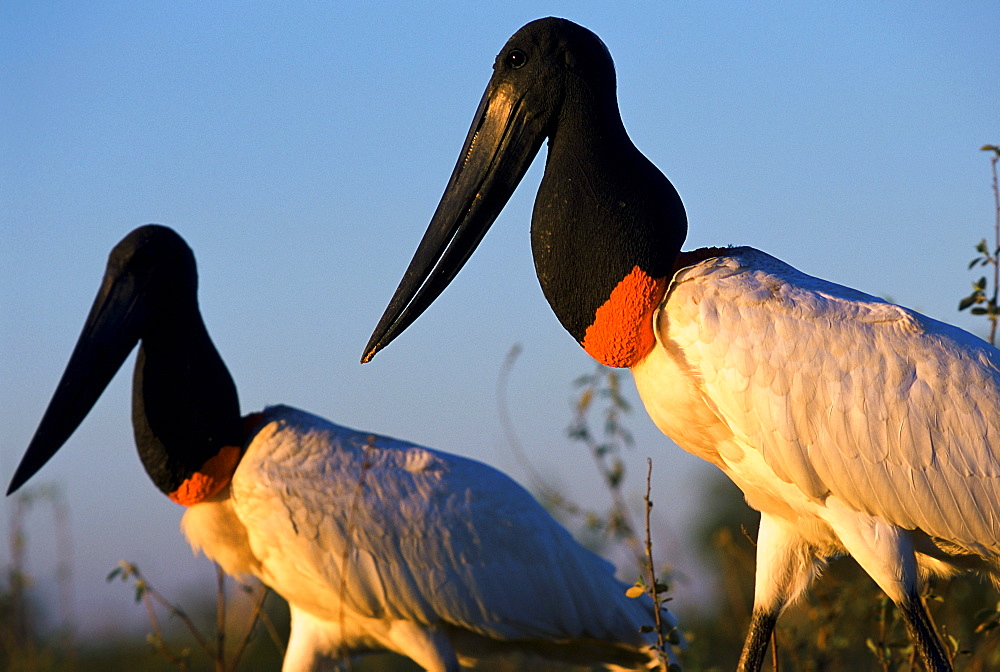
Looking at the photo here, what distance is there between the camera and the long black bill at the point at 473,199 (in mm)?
3736

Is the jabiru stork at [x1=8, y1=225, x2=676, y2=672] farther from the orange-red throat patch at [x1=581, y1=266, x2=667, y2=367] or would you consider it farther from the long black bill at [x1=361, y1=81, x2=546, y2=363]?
the orange-red throat patch at [x1=581, y1=266, x2=667, y2=367]

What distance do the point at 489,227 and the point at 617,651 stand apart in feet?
7.69

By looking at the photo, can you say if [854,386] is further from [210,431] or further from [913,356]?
[210,431]

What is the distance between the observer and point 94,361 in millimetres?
5406

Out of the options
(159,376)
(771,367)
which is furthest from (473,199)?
(159,376)

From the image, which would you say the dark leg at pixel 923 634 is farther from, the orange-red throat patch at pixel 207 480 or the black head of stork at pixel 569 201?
the orange-red throat patch at pixel 207 480

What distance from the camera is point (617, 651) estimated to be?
5234mm

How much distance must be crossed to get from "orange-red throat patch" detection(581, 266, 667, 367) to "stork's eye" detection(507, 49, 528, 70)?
0.87 m

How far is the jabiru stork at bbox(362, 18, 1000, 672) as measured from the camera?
3.18m

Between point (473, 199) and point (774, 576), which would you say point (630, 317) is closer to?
point (473, 199)

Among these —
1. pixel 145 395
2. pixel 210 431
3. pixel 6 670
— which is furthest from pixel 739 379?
pixel 6 670

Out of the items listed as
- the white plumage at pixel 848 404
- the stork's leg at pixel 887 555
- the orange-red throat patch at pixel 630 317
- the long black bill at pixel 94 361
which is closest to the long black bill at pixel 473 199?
the orange-red throat patch at pixel 630 317

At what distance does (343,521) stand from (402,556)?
30cm

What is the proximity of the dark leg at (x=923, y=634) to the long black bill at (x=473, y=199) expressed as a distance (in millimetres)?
1717
